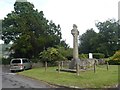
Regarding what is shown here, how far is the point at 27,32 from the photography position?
40.7 metres

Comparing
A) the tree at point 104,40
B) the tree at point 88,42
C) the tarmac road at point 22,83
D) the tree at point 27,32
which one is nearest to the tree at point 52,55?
the tree at point 27,32

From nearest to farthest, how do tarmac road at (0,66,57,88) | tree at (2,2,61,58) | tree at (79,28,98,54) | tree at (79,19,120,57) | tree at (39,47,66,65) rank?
tarmac road at (0,66,57,88) < tree at (39,47,66,65) < tree at (2,2,61,58) < tree at (79,19,120,57) < tree at (79,28,98,54)

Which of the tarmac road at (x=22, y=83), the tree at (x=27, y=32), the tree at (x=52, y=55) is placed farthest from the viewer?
the tree at (x=27, y=32)

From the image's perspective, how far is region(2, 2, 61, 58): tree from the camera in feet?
131

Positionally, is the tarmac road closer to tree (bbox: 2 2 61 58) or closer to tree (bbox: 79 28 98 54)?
tree (bbox: 2 2 61 58)

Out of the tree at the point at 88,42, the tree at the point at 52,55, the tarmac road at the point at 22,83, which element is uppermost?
the tree at the point at 88,42

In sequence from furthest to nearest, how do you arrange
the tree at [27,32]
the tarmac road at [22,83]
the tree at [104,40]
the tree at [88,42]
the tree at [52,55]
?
the tree at [88,42] < the tree at [104,40] < the tree at [27,32] < the tree at [52,55] < the tarmac road at [22,83]

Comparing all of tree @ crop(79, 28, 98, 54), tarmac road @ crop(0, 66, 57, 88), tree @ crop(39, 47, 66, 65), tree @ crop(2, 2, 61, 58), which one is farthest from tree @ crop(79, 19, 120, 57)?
tarmac road @ crop(0, 66, 57, 88)

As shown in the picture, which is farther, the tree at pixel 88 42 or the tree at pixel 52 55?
the tree at pixel 88 42

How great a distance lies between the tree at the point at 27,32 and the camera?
39778mm

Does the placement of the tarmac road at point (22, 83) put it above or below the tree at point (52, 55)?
below

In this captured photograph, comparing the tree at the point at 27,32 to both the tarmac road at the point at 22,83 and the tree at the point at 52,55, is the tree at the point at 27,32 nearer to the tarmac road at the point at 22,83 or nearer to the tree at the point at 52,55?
the tree at the point at 52,55

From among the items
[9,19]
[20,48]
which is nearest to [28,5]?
[9,19]

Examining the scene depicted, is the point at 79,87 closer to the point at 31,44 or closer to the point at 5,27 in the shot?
the point at 31,44
